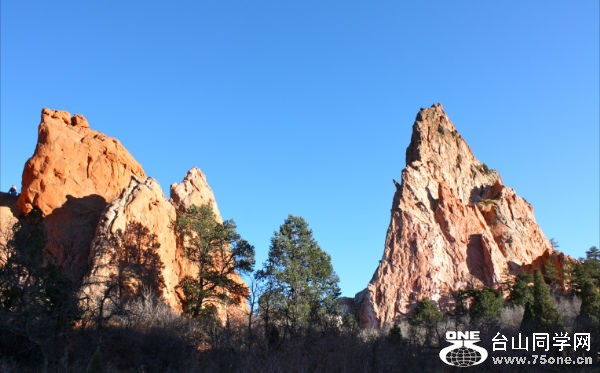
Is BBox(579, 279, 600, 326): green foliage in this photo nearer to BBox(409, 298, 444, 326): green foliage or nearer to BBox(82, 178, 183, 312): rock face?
BBox(409, 298, 444, 326): green foliage

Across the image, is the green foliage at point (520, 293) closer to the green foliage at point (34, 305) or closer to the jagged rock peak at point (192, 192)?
the jagged rock peak at point (192, 192)

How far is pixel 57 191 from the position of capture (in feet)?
113

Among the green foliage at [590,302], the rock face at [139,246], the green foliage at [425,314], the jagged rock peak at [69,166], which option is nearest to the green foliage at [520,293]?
the green foliage at [425,314]

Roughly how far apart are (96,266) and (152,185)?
7.32 metres

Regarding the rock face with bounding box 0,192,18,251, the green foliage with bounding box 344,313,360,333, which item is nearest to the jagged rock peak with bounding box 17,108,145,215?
the rock face with bounding box 0,192,18,251

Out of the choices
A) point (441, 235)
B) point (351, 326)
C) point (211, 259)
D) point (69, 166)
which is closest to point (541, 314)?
point (351, 326)

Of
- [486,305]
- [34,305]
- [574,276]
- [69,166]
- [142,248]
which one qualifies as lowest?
[34,305]

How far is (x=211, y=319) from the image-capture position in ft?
84.6

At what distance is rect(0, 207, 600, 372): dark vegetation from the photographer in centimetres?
1661

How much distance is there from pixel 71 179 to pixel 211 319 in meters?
16.6

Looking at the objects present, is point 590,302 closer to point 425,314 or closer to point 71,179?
point 425,314

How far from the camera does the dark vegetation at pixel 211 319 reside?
54.5ft

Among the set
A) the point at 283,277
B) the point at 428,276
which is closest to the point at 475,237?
the point at 428,276

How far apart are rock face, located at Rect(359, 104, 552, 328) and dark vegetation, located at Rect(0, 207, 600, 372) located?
864cm
